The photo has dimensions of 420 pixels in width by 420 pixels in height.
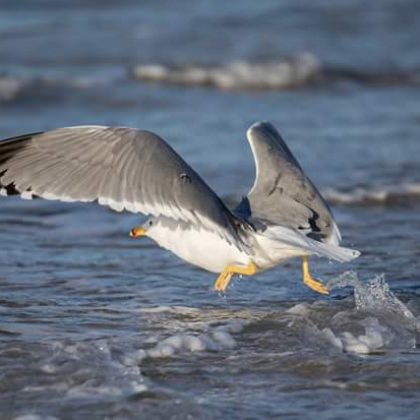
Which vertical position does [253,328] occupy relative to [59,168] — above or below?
below

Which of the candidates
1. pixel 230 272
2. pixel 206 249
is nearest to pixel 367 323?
pixel 230 272

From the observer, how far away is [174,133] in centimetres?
1047

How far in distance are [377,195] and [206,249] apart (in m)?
2.95

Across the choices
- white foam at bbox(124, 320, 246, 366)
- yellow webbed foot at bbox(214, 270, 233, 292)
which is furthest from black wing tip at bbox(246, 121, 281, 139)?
white foam at bbox(124, 320, 246, 366)

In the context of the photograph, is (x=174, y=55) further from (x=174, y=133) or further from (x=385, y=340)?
(x=385, y=340)

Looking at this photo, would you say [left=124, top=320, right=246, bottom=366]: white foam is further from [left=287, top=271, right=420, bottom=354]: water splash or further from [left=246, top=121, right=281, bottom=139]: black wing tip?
[left=246, top=121, right=281, bottom=139]: black wing tip

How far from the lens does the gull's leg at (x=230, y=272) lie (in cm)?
597

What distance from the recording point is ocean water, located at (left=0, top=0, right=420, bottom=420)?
5.01m

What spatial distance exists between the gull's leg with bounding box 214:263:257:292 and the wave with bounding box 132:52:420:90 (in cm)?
700

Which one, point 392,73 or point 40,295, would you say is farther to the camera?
point 392,73

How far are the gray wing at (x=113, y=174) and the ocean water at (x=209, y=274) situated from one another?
20.4 inches

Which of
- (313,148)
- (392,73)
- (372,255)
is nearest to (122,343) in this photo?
(372,255)

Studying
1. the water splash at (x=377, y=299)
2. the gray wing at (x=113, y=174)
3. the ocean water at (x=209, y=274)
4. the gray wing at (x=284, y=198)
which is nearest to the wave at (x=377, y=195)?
the ocean water at (x=209, y=274)

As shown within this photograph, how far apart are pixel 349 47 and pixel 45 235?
312 inches
